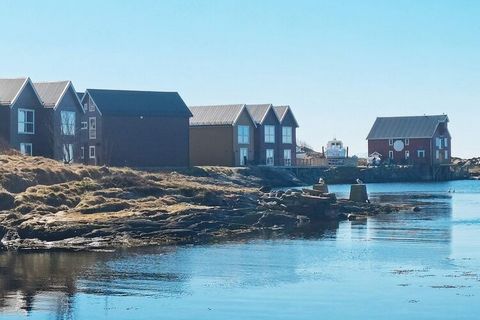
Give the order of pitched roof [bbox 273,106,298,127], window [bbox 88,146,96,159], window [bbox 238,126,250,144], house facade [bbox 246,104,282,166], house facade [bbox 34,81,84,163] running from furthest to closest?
1. pitched roof [bbox 273,106,298,127]
2. house facade [bbox 246,104,282,166]
3. window [bbox 238,126,250,144]
4. window [bbox 88,146,96,159]
5. house facade [bbox 34,81,84,163]

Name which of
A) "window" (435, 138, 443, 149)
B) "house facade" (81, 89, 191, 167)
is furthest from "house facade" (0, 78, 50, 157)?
"window" (435, 138, 443, 149)

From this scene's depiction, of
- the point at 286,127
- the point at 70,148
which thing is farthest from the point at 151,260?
the point at 286,127

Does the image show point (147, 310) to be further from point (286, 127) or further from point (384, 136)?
point (384, 136)

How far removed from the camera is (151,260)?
3831cm

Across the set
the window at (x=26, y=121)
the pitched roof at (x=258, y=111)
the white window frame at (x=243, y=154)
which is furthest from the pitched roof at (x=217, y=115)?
the window at (x=26, y=121)

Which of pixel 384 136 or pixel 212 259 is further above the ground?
pixel 384 136

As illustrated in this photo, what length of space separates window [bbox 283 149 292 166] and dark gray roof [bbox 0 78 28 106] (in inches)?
1735

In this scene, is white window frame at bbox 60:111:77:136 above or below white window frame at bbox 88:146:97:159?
above

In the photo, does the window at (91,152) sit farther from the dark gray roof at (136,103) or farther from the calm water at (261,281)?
the calm water at (261,281)

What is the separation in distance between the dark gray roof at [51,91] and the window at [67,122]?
1256 millimetres

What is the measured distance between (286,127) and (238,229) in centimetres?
6453

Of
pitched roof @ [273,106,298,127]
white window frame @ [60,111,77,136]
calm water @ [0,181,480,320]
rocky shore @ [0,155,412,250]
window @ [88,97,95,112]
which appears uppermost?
pitched roof @ [273,106,298,127]

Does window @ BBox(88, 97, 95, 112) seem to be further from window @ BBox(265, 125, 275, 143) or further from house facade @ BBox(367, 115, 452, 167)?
house facade @ BBox(367, 115, 452, 167)

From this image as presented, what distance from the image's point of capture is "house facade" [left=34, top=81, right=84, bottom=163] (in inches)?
3066
